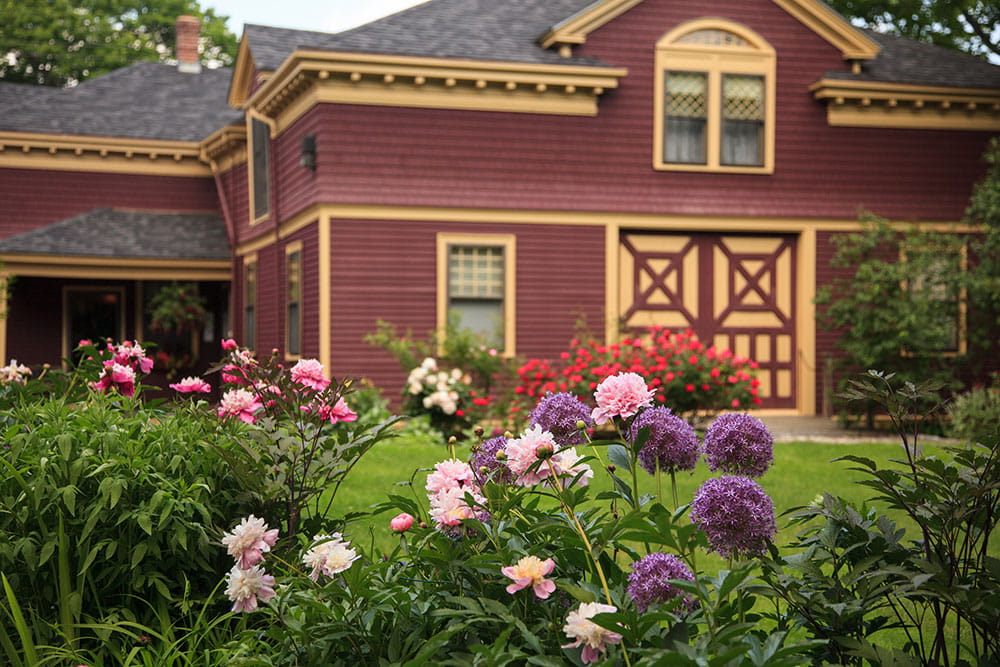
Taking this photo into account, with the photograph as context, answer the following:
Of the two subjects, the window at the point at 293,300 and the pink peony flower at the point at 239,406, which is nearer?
the pink peony flower at the point at 239,406

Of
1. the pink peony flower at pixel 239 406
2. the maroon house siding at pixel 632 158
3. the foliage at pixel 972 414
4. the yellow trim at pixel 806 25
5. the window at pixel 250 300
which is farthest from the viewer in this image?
the window at pixel 250 300

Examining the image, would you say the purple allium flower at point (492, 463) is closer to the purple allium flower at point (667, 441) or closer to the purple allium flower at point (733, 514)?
the purple allium flower at point (667, 441)

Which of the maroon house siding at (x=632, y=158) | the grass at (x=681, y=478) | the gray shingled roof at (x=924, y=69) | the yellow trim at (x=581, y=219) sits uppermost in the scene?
the gray shingled roof at (x=924, y=69)

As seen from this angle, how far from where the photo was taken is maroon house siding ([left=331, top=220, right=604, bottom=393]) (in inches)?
575

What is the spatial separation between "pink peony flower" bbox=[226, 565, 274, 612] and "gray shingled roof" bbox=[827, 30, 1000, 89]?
15.2m

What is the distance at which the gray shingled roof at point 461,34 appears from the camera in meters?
14.8

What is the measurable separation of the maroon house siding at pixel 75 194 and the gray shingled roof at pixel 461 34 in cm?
482

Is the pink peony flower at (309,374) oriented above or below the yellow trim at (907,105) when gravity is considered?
below

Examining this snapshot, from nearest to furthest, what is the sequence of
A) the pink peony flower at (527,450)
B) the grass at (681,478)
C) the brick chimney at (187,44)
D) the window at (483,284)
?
the pink peony flower at (527,450), the grass at (681,478), the window at (483,284), the brick chimney at (187,44)

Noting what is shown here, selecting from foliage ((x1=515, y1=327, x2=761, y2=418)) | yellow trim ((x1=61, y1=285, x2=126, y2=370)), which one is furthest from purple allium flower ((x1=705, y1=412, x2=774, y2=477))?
yellow trim ((x1=61, y1=285, x2=126, y2=370))

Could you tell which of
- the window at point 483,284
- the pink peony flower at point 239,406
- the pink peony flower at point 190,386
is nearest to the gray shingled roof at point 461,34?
the window at point 483,284

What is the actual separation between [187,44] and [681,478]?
2048cm

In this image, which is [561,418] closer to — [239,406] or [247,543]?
[247,543]

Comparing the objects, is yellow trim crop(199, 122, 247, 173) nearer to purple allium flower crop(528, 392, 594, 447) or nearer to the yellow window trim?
the yellow window trim
